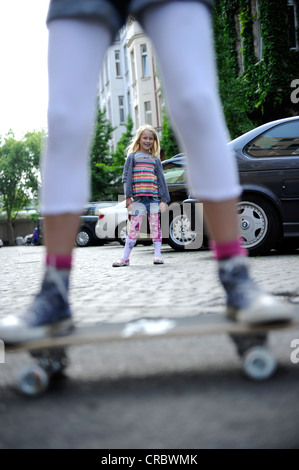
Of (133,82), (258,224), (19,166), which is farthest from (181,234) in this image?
(19,166)

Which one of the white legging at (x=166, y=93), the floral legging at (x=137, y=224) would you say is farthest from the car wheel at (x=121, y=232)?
the white legging at (x=166, y=93)

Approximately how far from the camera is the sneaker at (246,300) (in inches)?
76.1

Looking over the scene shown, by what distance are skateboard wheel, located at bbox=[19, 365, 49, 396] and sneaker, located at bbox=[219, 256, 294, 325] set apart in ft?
2.08

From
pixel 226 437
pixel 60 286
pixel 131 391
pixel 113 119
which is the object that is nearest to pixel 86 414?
pixel 131 391

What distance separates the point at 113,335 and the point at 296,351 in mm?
754

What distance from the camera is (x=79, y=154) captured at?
228cm

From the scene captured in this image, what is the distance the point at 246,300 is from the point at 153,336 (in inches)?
14.6

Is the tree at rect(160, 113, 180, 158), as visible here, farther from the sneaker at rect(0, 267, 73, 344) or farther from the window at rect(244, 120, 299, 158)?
the sneaker at rect(0, 267, 73, 344)

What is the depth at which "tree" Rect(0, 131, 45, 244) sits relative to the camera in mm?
63750

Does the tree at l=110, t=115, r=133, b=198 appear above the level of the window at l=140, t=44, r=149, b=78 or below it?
below

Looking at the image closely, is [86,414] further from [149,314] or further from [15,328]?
[149,314]

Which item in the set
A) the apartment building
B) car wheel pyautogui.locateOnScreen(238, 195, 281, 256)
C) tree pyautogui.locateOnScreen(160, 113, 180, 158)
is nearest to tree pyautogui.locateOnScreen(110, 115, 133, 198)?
the apartment building

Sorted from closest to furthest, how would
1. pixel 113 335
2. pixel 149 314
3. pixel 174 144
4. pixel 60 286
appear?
pixel 113 335 < pixel 60 286 < pixel 149 314 < pixel 174 144

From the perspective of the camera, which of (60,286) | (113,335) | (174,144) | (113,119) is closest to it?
(113,335)
